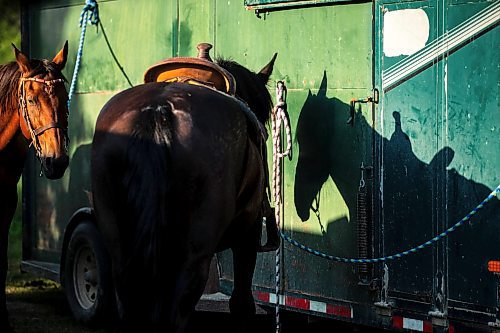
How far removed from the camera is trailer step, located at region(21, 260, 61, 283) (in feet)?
29.9

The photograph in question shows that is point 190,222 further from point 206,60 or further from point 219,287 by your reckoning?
point 219,287

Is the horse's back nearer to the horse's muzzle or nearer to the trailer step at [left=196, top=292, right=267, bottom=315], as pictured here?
the horse's muzzle

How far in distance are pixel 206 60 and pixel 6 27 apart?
814 centimetres

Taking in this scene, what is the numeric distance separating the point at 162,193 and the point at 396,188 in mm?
2044

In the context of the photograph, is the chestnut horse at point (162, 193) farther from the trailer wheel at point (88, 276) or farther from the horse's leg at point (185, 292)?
the trailer wheel at point (88, 276)

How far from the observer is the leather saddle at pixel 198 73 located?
6074 mm

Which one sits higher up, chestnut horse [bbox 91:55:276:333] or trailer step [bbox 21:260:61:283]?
chestnut horse [bbox 91:55:276:333]

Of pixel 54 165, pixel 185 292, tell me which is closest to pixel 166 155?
pixel 185 292


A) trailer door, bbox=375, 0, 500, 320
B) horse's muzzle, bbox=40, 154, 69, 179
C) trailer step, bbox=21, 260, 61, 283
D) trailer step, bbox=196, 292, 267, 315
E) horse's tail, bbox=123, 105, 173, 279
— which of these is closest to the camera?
horse's tail, bbox=123, 105, 173, 279

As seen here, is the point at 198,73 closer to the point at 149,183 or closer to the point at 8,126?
the point at 149,183

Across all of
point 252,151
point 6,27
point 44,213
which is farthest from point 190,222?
point 6,27

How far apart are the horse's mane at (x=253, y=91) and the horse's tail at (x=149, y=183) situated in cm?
170

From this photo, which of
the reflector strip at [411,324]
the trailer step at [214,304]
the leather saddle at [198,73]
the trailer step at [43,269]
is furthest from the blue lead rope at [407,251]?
the trailer step at [43,269]

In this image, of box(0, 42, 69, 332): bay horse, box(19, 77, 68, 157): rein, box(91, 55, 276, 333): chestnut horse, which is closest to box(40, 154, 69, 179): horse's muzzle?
box(0, 42, 69, 332): bay horse
